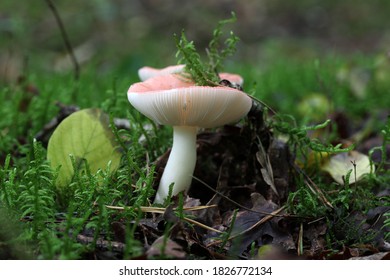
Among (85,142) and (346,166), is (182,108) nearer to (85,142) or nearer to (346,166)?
(85,142)

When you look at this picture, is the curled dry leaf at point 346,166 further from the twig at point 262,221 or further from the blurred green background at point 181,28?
the blurred green background at point 181,28

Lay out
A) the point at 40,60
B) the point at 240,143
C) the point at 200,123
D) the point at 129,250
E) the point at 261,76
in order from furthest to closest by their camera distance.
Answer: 1. the point at 40,60
2. the point at 261,76
3. the point at 240,143
4. the point at 200,123
5. the point at 129,250

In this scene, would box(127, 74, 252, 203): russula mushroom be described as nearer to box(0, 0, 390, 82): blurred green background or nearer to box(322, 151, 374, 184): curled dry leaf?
box(322, 151, 374, 184): curled dry leaf

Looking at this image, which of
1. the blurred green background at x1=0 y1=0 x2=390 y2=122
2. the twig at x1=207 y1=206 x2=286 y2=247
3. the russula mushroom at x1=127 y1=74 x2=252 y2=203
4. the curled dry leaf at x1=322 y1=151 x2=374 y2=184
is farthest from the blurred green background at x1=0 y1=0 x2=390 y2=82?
the twig at x1=207 y1=206 x2=286 y2=247

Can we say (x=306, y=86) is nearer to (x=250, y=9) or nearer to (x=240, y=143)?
(x=240, y=143)

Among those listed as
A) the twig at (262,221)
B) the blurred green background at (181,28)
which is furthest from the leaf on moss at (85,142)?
the blurred green background at (181,28)
